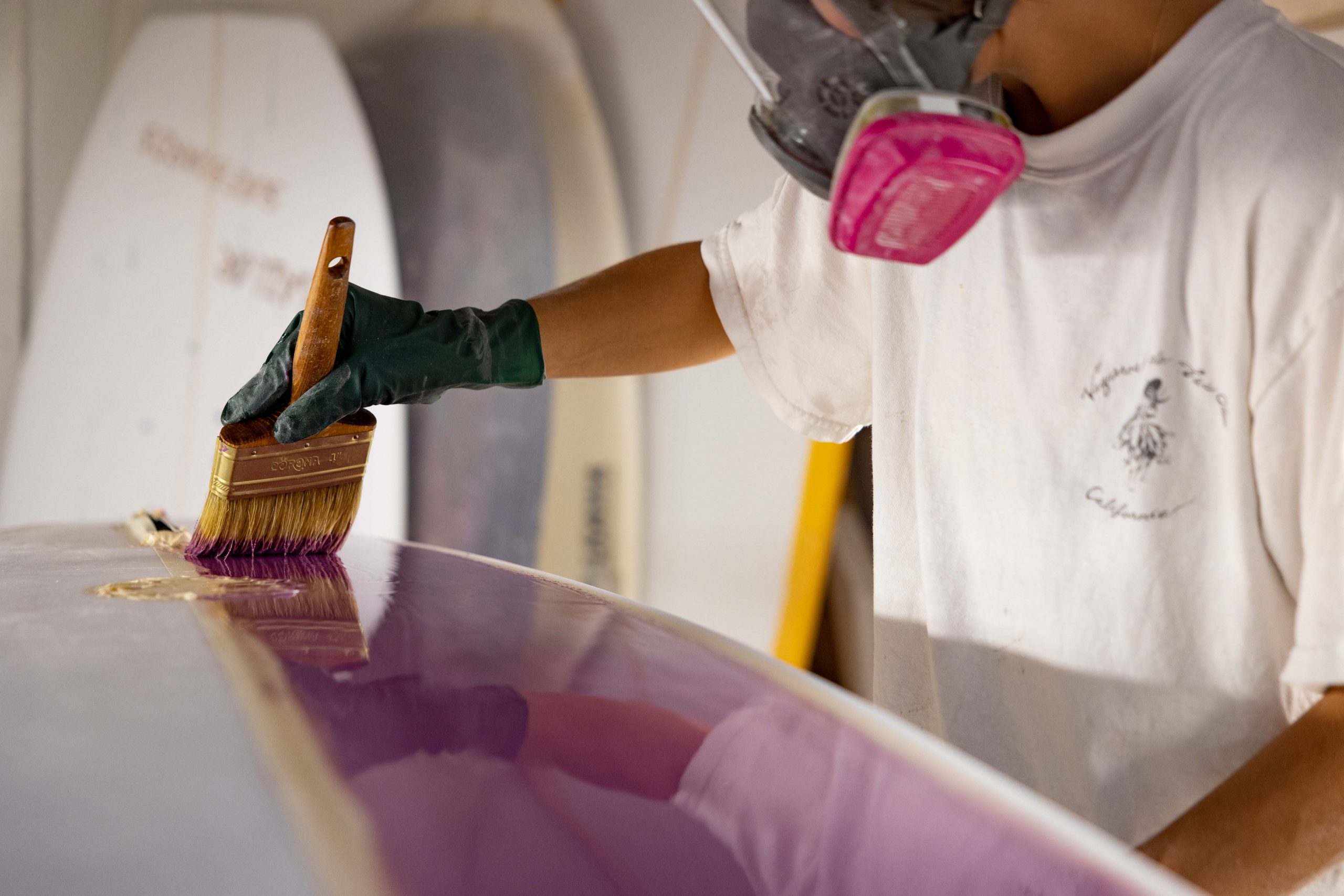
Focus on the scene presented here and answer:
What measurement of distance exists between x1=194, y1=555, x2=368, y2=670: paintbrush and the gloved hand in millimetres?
128

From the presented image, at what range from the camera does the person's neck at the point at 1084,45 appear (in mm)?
823

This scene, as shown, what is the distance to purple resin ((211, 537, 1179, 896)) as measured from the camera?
0.43 m

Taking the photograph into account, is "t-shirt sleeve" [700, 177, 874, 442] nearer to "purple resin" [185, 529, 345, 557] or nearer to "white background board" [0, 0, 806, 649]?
"purple resin" [185, 529, 345, 557]

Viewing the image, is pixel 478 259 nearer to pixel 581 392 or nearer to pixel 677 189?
pixel 581 392

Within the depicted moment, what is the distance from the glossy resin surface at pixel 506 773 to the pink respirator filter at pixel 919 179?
1.14ft

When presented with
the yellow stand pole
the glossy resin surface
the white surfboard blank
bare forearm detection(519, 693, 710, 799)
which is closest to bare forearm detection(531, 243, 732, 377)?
the glossy resin surface

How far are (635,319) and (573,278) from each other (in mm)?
1825

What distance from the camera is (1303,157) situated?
2.40 feet

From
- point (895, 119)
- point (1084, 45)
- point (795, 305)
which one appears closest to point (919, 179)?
point (895, 119)

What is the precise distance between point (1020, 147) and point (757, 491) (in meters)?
2.02

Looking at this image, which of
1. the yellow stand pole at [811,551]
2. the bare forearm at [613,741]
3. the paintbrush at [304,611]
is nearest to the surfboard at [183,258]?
the yellow stand pole at [811,551]

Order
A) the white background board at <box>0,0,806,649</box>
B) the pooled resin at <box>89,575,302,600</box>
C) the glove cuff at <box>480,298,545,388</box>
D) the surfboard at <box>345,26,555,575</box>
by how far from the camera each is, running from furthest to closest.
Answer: the surfboard at <box>345,26,555,575</box> → the white background board at <box>0,0,806,649</box> → the glove cuff at <box>480,298,545,388</box> → the pooled resin at <box>89,575,302,600</box>

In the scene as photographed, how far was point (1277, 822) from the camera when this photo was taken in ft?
2.21

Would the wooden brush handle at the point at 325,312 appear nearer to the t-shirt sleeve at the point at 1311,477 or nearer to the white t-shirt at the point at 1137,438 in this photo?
the white t-shirt at the point at 1137,438
